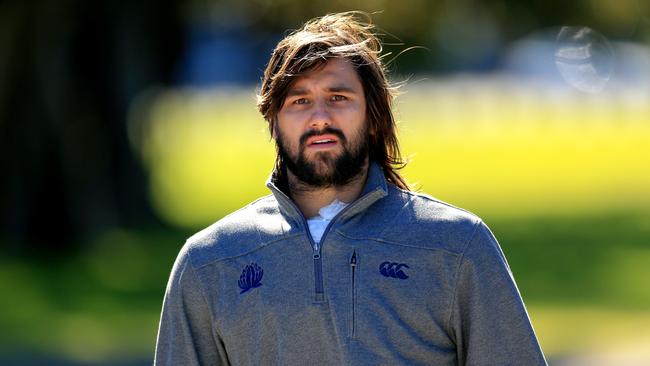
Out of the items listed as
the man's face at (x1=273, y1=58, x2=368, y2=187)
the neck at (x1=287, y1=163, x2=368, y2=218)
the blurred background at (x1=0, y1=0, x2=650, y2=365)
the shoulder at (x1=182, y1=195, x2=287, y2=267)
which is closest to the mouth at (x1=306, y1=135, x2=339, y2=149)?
the man's face at (x1=273, y1=58, x2=368, y2=187)

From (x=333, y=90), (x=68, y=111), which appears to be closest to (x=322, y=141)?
(x=333, y=90)

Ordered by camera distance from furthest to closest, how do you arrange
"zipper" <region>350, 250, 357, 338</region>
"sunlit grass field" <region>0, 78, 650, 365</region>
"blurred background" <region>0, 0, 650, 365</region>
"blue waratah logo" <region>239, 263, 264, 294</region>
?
"blurred background" <region>0, 0, 650, 365</region>
"sunlit grass field" <region>0, 78, 650, 365</region>
"blue waratah logo" <region>239, 263, 264, 294</region>
"zipper" <region>350, 250, 357, 338</region>

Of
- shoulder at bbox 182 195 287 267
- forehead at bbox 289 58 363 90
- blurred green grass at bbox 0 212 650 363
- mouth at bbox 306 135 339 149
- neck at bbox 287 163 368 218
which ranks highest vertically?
forehead at bbox 289 58 363 90

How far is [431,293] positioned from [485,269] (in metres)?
0.16

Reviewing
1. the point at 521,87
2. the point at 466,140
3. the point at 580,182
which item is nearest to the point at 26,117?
the point at 580,182

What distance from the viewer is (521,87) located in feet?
155

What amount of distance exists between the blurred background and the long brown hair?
480 centimetres

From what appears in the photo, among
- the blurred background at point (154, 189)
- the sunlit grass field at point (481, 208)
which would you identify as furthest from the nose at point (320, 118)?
the blurred background at point (154, 189)

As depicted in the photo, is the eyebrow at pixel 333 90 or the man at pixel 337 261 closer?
the man at pixel 337 261

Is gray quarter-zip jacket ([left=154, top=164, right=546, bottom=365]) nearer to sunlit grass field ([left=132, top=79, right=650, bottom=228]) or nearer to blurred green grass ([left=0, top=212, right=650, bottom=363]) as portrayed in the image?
blurred green grass ([left=0, top=212, right=650, bottom=363])

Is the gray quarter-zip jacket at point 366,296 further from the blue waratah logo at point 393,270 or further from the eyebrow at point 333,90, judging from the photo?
the eyebrow at point 333,90

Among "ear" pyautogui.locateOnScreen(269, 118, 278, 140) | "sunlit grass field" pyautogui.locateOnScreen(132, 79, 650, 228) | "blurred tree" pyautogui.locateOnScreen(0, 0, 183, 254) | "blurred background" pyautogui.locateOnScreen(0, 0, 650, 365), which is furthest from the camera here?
"sunlit grass field" pyautogui.locateOnScreen(132, 79, 650, 228)

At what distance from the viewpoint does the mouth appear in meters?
3.95

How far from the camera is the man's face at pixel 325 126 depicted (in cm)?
396
